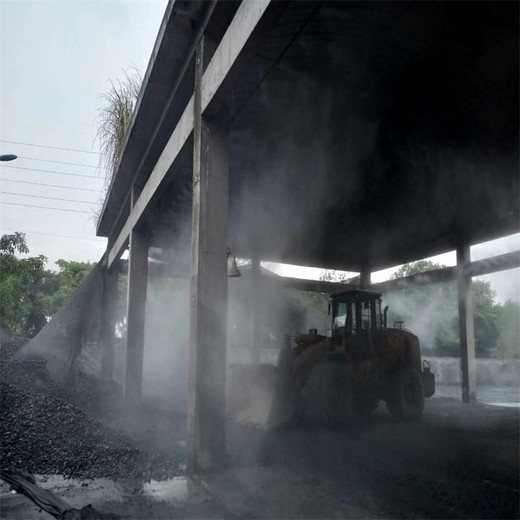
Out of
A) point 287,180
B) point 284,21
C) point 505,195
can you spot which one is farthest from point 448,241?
point 284,21

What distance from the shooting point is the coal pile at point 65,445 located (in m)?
6.43

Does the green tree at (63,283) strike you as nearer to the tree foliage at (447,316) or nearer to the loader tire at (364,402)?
the tree foliage at (447,316)

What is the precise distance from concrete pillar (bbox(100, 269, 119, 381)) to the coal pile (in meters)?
5.58

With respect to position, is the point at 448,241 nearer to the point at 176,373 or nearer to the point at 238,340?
the point at 238,340

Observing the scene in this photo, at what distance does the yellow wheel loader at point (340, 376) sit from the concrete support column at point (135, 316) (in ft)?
9.19

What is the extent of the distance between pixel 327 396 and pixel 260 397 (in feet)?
5.04

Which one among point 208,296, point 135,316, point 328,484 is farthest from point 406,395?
point 135,316

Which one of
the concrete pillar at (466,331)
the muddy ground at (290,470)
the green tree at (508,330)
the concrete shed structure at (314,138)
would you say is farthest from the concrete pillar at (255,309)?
the green tree at (508,330)

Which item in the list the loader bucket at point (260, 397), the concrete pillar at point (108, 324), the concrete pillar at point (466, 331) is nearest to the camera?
the loader bucket at point (260, 397)

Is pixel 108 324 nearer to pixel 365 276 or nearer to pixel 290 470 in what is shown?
pixel 365 276

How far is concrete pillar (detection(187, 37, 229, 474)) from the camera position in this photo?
6.06 meters

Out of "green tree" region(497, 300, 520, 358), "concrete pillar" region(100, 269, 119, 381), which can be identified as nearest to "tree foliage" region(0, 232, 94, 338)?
"concrete pillar" region(100, 269, 119, 381)

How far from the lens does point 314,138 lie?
908 centimetres

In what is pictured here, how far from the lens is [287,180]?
10.8 m
